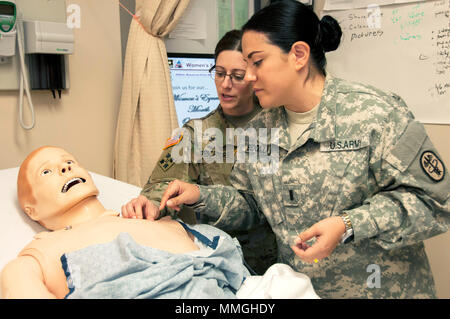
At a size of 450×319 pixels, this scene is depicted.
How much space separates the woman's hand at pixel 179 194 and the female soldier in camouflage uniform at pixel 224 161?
153mm

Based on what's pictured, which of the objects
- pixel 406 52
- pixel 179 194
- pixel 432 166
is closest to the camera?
pixel 432 166

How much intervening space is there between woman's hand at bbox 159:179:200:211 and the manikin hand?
7 centimetres

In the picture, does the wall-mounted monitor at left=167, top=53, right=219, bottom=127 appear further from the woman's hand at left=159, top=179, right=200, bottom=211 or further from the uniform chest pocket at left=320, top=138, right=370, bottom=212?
the uniform chest pocket at left=320, top=138, right=370, bottom=212

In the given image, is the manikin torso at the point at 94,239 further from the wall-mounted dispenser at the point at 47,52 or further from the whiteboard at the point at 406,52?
the whiteboard at the point at 406,52

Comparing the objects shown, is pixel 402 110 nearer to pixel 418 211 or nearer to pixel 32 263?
pixel 418 211

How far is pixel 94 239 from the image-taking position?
1.16 meters

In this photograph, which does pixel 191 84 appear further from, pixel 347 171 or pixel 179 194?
pixel 347 171

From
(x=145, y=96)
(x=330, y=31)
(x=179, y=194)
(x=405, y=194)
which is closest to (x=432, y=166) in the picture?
(x=405, y=194)

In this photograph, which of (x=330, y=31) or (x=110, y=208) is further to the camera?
(x=110, y=208)

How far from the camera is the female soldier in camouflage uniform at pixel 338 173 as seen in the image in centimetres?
115

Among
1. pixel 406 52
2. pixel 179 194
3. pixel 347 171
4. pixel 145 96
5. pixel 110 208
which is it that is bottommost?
pixel 110 208

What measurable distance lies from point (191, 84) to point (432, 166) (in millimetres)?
1481

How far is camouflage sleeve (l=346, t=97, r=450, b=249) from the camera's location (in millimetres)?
1129

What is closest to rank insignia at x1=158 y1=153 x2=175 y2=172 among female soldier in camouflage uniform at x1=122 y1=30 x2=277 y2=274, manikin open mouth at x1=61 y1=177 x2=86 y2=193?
female soldier in camouflage uniform at x1=122 y1=30 x2=277 y2=274
